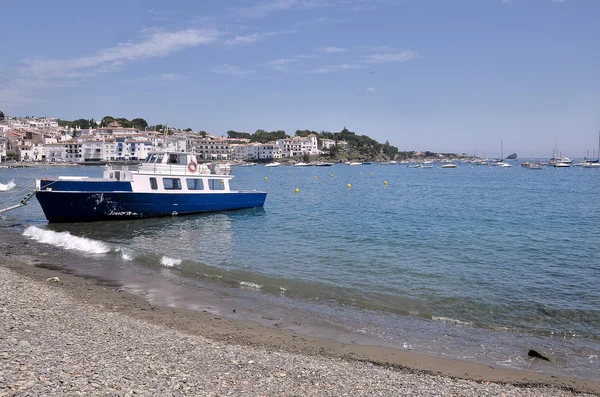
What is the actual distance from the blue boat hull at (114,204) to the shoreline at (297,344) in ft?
46.9

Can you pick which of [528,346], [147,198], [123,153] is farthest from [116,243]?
[123,153]

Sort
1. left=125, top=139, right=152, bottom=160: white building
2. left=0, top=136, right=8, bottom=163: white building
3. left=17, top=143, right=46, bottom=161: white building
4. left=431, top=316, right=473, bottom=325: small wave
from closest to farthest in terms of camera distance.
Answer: left=431, top=316, right=473, bottom=325: small wave → left=0, top=136, right=8, bottom=163: white building → left=125, top=139, right=152, bottom=160: white building → left=17, top=143, right=46, bottom=161: white building

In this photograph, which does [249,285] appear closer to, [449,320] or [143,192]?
[449,320]

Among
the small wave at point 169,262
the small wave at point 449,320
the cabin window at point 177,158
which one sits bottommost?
the small wave at point 449,320

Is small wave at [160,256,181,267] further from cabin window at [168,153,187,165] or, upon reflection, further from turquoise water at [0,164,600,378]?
cabin window at [168,153,187,165]

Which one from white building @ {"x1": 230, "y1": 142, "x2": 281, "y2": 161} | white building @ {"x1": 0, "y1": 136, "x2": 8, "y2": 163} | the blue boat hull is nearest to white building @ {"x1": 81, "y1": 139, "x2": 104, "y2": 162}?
white building @ {"x1": 0, "y1": 136, "x2": 8, "y2": 163}

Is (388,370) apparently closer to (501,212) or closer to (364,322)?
(364,322)

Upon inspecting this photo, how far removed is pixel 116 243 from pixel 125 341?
1421 centimetres

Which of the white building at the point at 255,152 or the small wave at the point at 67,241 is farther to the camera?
the white building at the point at 255,152

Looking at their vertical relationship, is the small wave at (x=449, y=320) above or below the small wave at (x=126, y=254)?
below

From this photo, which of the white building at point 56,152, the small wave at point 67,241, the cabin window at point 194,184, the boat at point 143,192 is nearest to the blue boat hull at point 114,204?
the boat at point 143,192

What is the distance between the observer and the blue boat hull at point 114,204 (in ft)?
85.6

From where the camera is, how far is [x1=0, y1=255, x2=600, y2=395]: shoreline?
8.37 m

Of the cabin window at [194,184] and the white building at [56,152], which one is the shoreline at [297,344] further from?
the white building at [56,152]
